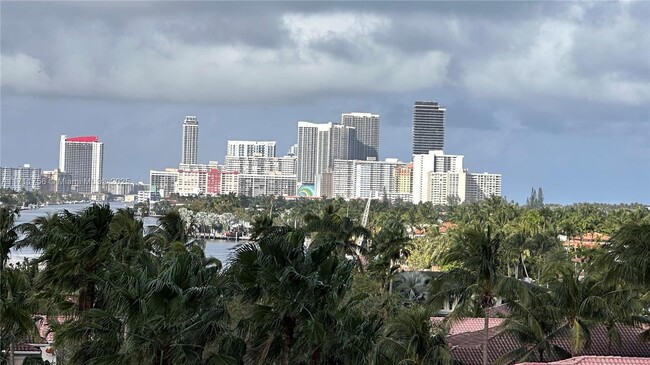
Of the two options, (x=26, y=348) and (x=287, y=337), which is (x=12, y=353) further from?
(x=26, y=348)

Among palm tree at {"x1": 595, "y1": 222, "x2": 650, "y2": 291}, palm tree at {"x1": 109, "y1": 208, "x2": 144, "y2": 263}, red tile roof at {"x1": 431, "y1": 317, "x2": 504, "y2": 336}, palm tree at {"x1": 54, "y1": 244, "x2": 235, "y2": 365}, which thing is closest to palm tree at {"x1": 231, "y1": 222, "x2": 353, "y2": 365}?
palm tree at {"x1": 54, "y1": 244, "x2": 235, "y2": 365}

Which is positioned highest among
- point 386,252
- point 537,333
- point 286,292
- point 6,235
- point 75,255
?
point 6,235

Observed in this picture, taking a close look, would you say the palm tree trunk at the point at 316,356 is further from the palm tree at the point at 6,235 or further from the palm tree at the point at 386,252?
the palm tree at the point at 386,252

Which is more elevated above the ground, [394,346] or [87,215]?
[87,215]

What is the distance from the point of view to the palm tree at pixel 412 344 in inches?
1014

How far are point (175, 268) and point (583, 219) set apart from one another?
10200cm

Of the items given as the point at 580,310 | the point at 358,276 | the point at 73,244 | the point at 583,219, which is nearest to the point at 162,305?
the point at 73,244

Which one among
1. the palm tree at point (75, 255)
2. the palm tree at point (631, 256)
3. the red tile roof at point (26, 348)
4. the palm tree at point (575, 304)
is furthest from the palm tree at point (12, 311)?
the palm tree at point (575, 304)

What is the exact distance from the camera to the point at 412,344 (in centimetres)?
2592

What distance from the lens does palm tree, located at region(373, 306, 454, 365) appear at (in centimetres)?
2575

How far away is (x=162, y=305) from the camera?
1719 centimetres

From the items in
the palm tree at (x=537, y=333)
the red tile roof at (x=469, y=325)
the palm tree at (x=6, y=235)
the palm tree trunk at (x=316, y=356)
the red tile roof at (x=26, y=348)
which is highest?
the palm tree at (x=6, y=235)

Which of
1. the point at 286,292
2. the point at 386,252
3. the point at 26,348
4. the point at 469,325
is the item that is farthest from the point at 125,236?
the point at 386,252

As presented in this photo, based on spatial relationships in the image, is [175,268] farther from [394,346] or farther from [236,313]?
[394,346]
